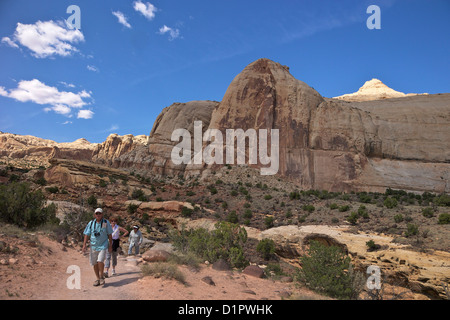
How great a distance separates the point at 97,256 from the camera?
270 inches

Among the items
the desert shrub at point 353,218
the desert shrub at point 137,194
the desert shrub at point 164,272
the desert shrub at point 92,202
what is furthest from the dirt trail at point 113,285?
the desert shrub at point 137,194

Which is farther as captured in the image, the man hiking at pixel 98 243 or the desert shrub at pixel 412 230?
the desert shrub at pixel 412 230

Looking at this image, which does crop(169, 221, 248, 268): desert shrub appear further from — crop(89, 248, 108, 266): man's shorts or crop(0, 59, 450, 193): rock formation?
crop(0, 59, 450, 193): rock formation

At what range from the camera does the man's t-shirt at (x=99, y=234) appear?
6.74m

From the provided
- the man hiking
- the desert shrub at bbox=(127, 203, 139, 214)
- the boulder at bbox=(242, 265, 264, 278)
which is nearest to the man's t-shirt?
the man hiking

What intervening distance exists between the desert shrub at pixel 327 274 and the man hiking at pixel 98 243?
21.1 feet

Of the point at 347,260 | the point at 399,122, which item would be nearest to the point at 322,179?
the point at 399,122

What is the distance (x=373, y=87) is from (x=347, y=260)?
121m

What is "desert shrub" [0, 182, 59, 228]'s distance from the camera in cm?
1140

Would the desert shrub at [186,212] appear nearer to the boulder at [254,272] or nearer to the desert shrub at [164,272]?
the boulder at [254,272]

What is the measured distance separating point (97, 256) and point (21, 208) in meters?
A: 7.52

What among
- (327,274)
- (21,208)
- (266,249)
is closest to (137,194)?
(266,249)

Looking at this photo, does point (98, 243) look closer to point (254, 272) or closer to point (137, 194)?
point (254, 272)

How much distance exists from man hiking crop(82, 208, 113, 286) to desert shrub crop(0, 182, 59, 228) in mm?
7078
